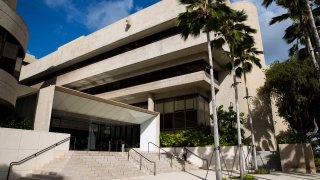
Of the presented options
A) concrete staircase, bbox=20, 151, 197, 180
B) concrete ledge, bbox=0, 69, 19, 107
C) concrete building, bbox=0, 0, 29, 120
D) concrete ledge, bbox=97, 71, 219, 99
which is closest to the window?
concrete ledge, bbox=97, 71, 219, 99

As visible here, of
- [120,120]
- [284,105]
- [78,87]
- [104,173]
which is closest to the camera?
[104,173]

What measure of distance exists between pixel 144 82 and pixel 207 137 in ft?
36.7

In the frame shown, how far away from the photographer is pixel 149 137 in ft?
78.2

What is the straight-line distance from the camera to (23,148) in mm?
12453

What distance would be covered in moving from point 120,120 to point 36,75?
28.7 meters

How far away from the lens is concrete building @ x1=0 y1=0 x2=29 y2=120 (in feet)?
50.0

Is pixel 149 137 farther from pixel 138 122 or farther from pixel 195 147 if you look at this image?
pixel 195 147

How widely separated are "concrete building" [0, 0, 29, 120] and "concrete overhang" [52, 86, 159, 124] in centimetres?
274

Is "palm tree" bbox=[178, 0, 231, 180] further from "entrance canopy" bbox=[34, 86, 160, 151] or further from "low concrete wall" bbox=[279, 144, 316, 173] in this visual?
"low concrete wall" bbox=[279, 144, 316, 173]

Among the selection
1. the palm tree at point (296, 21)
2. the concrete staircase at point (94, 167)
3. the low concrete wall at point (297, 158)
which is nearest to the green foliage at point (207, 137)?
the low concrete wall at point (297, 158)

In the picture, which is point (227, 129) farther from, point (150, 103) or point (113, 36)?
point (113, 36)

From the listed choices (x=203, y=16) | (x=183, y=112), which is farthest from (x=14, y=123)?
(x=183, y=112)

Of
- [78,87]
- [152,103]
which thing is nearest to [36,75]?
[78,87]

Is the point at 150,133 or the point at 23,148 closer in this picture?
the point at 23,148
